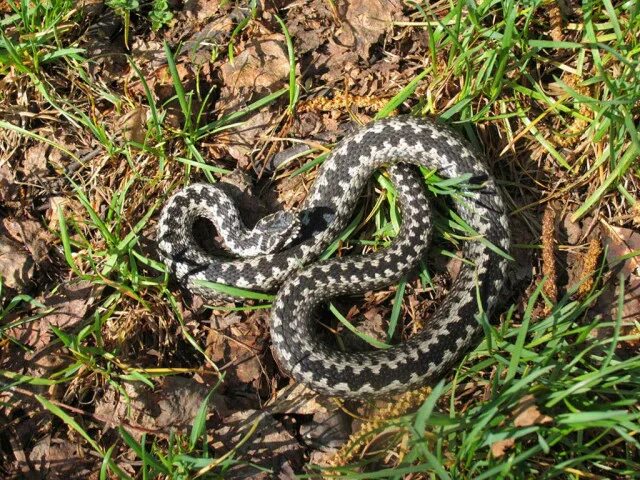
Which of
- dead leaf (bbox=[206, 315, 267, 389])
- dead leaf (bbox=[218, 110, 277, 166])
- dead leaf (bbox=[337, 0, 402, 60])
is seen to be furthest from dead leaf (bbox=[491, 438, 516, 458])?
dead leaf (bbox=[337, 0, 402, 60])

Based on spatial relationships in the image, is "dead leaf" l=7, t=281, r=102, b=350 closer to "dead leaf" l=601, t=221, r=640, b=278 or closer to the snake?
the snake

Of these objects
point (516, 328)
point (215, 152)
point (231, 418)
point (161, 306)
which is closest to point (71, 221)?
point (161, 306)

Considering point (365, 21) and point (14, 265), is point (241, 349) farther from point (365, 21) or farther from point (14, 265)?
point (365, 21)

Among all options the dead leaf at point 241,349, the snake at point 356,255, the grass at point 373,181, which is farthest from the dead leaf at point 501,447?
the dead leaf at point 241,349

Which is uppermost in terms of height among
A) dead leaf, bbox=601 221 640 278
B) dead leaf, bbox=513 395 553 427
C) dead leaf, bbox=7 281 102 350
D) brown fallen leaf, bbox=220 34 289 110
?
brown fallen leaf, bbox=220 34 289 110

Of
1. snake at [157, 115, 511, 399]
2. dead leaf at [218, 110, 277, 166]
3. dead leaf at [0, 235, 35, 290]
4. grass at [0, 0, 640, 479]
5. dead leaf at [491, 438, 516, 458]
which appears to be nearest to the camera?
dead leaf at [491, 438, 516, 458]
